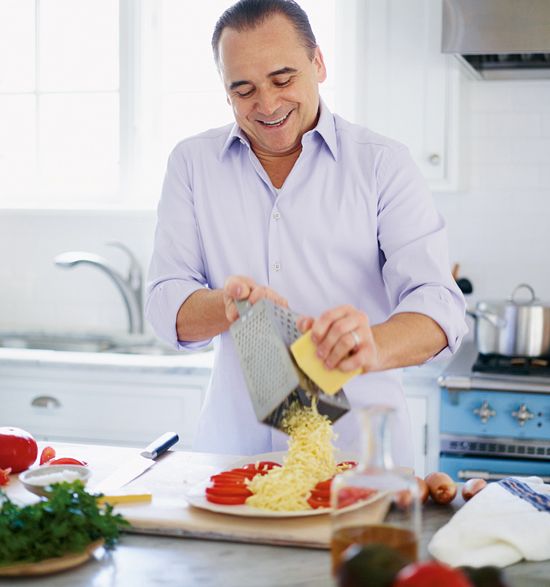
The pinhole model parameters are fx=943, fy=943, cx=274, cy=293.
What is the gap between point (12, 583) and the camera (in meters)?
1.27

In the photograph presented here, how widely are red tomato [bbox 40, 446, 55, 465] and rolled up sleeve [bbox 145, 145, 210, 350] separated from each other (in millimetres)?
343

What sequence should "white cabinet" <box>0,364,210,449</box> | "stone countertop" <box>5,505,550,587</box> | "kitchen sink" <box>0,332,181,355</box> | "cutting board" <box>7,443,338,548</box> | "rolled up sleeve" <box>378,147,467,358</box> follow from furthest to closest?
1. "kitchen sink" <box>0,332,181,355</box>
2. "white cabinet" <box>0,364,210,449</box>
3. "rolled up sleeve" <box>378,147,467,358</box>
4. "cutting board" <box>7,443,338,548</box>
5. "stone countertop" <box>5,505,550,587</box>

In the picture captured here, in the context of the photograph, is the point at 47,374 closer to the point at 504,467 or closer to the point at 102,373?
the point at 102,373

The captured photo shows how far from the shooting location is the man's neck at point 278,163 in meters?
2.08

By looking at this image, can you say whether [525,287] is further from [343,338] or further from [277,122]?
[343,338]

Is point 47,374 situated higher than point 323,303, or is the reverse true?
point 323,303

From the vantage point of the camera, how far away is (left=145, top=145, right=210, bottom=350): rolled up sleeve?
6.44 feet

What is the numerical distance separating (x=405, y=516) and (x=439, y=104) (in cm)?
236

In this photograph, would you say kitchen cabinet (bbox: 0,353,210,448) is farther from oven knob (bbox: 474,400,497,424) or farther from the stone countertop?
the stone countertop

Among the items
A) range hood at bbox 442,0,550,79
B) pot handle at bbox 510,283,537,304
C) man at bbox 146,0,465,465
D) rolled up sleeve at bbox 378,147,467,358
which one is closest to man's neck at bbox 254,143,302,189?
man at bbox 146,0,465,465

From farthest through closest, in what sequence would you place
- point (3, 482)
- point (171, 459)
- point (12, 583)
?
1. point (171, 459)
2. point (3, 482)
3. point (12, 583)

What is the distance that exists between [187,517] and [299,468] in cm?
20

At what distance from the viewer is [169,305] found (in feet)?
6.40

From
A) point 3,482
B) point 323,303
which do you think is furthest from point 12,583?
point 323,303
